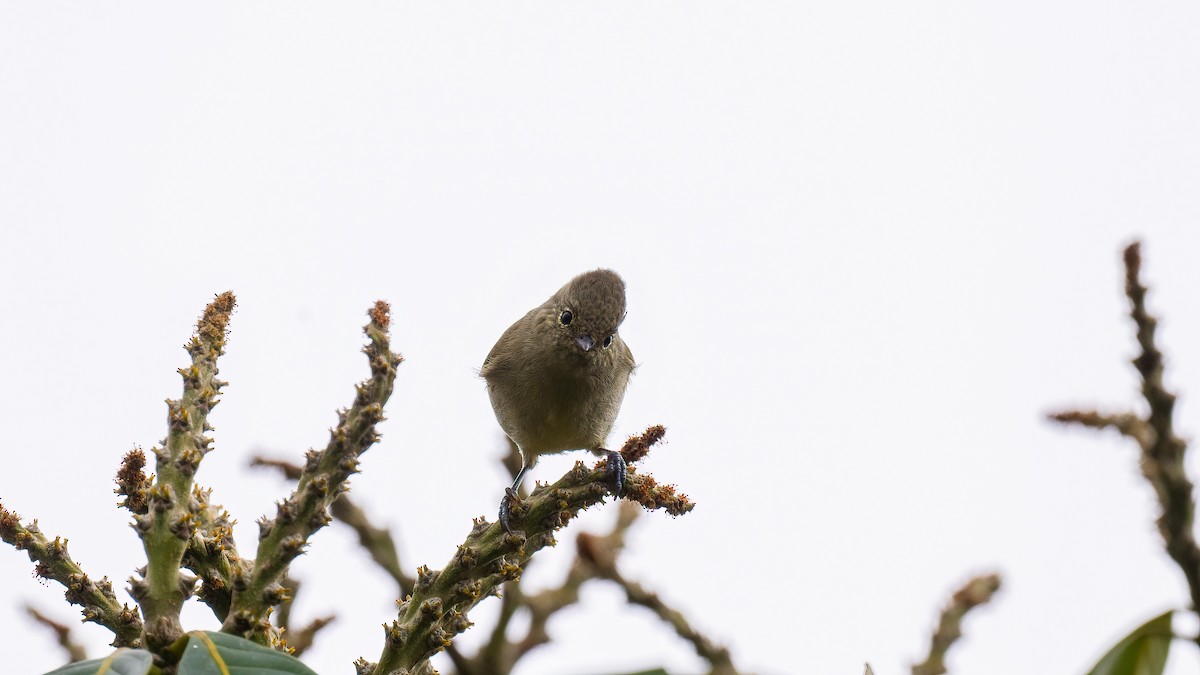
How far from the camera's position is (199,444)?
2385 millimetres

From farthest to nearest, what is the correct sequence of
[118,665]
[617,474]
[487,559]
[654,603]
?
[654,603]
[617,474]
[487,559]
[118,665]

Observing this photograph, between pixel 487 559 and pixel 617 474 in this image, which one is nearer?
pixel 487 559

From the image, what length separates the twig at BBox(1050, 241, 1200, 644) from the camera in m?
1.59

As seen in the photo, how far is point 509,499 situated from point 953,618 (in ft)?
5.48

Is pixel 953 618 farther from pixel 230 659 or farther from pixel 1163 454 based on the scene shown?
pixel 230 659

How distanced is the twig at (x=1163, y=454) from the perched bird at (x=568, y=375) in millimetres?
3755

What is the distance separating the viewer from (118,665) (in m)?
1.92

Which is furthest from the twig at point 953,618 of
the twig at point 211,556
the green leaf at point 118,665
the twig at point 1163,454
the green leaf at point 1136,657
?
the green leaf at point 118,665

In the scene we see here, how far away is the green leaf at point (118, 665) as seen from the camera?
1.90 metres

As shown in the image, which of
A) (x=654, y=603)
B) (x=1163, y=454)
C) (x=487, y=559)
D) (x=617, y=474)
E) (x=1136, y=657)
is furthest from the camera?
(x=654, y=603)

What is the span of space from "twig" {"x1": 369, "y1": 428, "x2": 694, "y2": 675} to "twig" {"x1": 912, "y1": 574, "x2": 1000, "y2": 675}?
0.76 metres

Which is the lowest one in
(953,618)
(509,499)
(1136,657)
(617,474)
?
(1136,657)

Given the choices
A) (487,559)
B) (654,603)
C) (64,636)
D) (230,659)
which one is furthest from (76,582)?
(654,603)

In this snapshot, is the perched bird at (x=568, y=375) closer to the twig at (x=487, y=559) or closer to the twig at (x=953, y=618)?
the twig at (x=487, y=559)
